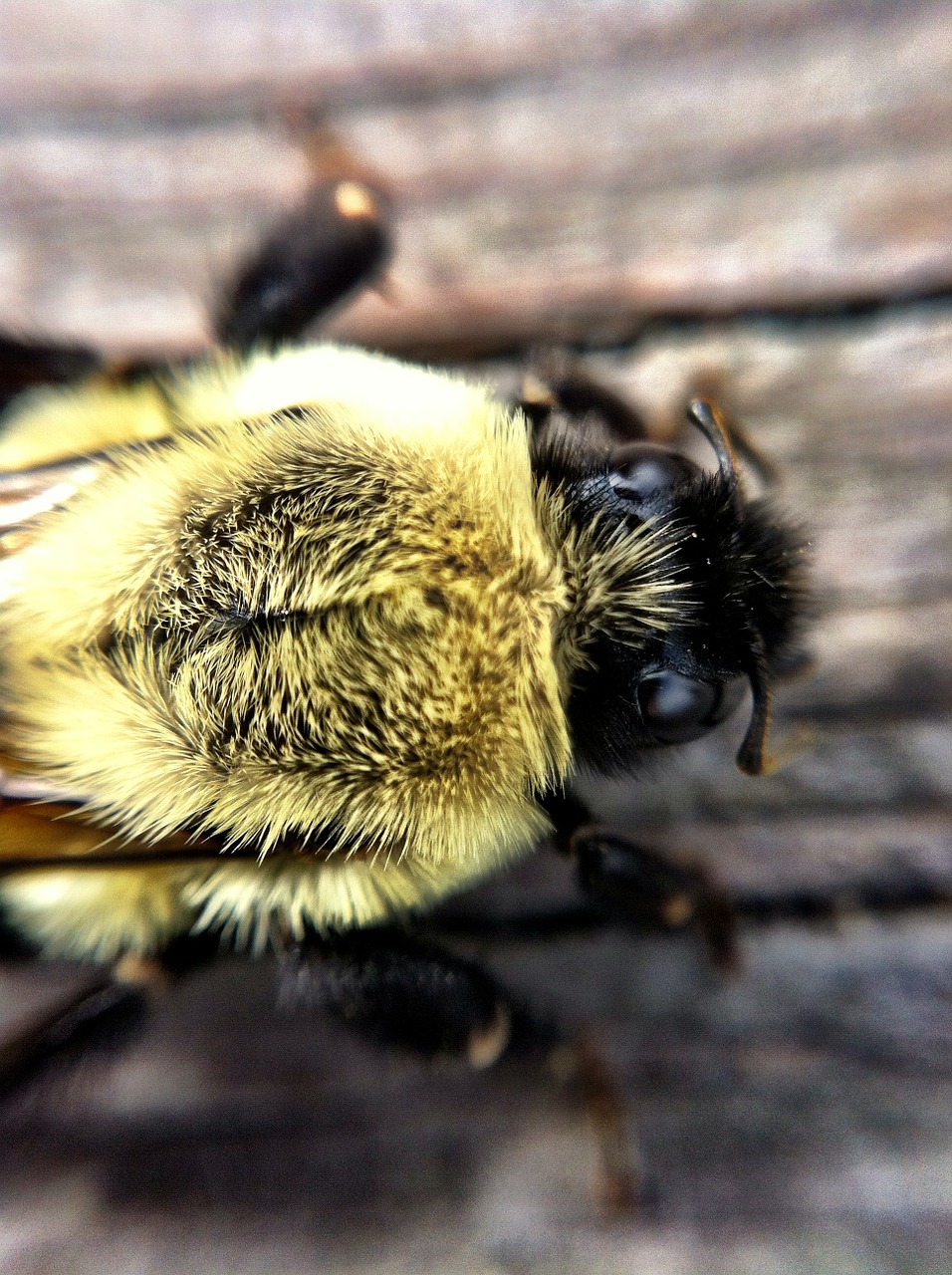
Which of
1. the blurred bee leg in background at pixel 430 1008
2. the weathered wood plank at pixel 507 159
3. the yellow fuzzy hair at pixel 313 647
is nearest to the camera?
the yellow fuzzy hair at pixel 313 647

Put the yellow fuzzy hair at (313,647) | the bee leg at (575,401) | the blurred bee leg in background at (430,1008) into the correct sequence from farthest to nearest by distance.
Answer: the bee leg at (575,401)
the blurred bee leg in background at (430,1008)
the yellow fuzzy hair at (313,647)

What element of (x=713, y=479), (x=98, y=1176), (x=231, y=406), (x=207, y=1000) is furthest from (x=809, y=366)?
(x=98, y=1176)

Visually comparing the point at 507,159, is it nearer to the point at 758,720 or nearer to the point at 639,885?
the point at 758,720

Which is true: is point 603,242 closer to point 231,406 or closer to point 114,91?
point 231,406

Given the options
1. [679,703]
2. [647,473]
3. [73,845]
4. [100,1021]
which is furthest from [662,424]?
[100,1021]

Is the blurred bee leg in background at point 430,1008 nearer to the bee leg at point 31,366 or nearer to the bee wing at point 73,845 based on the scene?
the bee wing at point 73,845

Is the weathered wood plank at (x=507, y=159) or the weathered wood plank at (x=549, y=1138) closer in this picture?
the weathered wood plank at (x=549, y=1138)

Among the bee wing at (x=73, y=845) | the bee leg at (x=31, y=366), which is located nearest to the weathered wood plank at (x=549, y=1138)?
the bee wing at (x=73, y=845)
